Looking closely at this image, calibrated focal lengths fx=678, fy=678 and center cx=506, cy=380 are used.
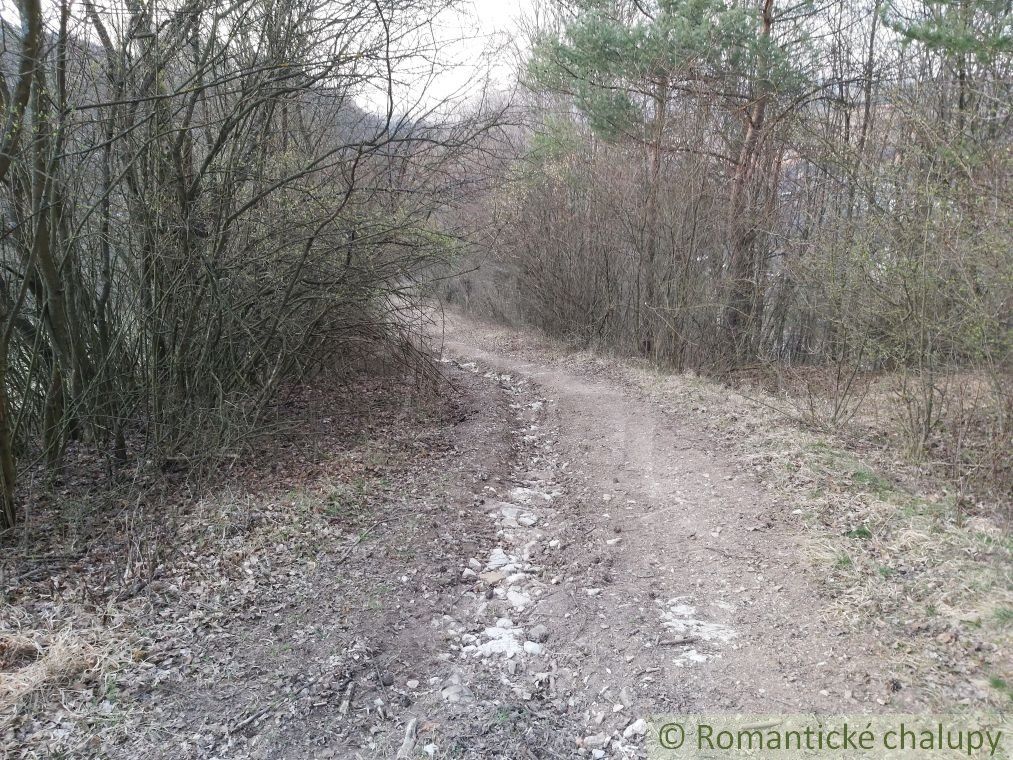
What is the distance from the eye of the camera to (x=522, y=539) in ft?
18.7

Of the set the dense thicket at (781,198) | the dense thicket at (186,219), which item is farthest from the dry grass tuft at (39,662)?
the dense thicket at (781,198)

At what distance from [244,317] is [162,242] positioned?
1.15 meters

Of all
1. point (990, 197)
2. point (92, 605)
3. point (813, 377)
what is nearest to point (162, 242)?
point (92, 605)

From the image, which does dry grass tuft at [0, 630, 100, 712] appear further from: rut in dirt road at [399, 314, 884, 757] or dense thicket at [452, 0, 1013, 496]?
dense thicket at [452, 0, 1013, 496]

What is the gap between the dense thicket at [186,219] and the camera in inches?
241

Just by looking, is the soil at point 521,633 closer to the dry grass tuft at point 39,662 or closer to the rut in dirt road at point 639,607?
the rut in dirt road at point 639,607

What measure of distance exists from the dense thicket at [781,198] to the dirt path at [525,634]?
95.5 inches

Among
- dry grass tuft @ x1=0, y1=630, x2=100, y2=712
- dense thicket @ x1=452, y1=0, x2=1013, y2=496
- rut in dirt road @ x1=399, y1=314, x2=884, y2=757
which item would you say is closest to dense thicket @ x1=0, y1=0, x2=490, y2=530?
dry grass tuft @ x1=0, y1=630, x2=100, y2=712

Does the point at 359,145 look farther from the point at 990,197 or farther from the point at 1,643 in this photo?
the point at 990,197

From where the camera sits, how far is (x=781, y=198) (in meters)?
12.3

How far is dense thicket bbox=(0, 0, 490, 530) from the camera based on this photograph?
6.12m

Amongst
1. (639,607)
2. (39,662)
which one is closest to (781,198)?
(639,607)

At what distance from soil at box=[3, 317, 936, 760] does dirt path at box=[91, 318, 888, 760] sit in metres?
0.01

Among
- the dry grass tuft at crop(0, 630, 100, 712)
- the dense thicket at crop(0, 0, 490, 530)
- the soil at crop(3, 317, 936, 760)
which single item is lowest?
the dry grass tuft at crop(0, 630, 100, 712)
